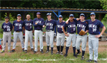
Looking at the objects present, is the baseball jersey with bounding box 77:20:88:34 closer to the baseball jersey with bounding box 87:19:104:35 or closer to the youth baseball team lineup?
the youth baseball team lineup

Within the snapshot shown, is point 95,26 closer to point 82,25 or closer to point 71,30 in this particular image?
point 82,25

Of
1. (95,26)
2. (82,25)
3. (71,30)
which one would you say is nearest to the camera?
(95,26)

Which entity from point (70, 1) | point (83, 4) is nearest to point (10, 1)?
point (70, 1)

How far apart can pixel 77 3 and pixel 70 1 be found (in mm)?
2319

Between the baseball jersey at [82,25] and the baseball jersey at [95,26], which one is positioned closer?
the baseball jersey at [95,26]

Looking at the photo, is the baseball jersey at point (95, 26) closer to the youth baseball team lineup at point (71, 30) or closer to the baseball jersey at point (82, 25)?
the youth baseball team lineup at point (71, 30)

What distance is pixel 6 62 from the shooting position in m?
4.91

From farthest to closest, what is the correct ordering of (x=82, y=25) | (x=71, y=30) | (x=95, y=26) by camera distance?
(x=71, y=30) < (x=82, y=25) < (x=95, y=26)

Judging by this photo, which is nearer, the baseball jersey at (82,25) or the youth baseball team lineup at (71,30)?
the youth baseball team lineup at (71,30)

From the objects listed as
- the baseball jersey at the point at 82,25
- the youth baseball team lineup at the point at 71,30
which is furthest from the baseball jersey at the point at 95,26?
the baseball jersey at the point at 82,25

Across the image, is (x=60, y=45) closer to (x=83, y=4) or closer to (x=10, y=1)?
(x=10, y=1)

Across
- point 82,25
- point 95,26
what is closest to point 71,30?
point 82,25

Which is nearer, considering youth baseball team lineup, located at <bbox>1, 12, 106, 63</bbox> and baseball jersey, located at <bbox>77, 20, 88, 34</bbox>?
youth baseball team lineup, located at <bbox>1, 12, 106, 63</bbox>

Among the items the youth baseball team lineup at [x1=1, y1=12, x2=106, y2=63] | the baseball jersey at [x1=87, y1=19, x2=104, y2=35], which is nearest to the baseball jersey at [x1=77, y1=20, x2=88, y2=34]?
the youth baseball team lineup at [x1=1, y1=12, x2=106, y2=63]
